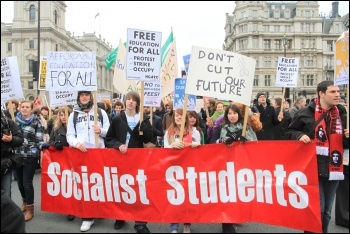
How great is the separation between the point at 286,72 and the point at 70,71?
24.1 ft

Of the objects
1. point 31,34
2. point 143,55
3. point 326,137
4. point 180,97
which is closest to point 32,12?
point 31,34

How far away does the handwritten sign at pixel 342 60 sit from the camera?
4770 millimetres

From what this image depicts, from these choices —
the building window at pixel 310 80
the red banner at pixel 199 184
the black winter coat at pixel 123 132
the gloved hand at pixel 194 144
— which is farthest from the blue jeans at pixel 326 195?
the building window at pixel 310 80

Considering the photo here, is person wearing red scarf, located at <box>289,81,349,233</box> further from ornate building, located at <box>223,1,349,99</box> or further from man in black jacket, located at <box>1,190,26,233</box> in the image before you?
ornate building, located at <box>223,1,349,99</box>

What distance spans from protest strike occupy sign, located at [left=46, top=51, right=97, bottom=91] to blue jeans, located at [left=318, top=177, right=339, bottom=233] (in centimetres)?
357

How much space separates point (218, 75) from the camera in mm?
4945

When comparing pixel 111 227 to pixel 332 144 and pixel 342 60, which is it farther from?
pixel 342 60

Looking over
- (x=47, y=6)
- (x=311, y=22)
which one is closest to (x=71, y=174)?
(x=47, y=6)

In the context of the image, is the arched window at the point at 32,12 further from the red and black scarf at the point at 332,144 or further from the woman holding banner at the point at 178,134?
the red and black scarf at the point at 332,144

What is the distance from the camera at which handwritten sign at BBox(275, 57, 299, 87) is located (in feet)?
36.2

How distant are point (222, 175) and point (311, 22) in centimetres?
8858

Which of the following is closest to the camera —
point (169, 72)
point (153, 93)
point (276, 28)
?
point (153, 93)

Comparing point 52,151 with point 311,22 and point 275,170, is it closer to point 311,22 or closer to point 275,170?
point 275,170

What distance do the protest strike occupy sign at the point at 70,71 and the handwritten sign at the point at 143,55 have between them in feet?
1.90
